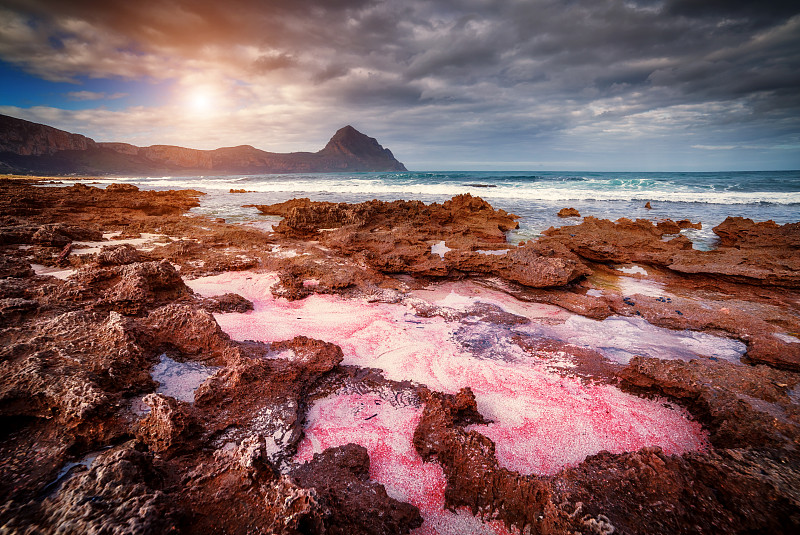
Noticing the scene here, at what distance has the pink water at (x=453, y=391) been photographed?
2115 millimetres

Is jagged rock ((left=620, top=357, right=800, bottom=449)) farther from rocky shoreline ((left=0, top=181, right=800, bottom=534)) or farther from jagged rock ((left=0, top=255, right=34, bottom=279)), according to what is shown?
jagged rock ((left=0, top=255, right=34, bottom=279))

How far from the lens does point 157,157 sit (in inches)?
3853

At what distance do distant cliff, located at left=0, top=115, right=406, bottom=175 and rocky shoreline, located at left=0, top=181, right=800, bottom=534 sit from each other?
76.0m

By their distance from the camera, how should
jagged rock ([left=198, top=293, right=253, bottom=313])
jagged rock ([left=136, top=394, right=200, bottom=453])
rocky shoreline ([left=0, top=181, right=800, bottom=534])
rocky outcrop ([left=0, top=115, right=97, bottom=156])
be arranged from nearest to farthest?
rocky shoreline ([left=0, top=181, right=800, bottom=534]), jagged rock ([left=136, top=394, right=200, bottom=453]), jagged rock ([left=198, top=293, right=253, bottom=313]), rocky outcrop ([left=0, top=115, right=97, bottom=156])

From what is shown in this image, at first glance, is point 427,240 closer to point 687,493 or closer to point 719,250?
point 687,493

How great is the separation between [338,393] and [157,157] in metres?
126

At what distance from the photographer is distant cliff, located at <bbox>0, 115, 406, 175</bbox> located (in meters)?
65.9

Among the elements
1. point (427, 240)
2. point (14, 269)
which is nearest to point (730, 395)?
point (427, 240)

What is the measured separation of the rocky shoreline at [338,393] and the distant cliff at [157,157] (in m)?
76.0

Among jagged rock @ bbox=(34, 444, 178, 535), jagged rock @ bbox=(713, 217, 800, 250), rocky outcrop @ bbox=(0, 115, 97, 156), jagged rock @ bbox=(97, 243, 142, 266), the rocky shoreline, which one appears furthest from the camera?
rocky outcrop @ bbox=(0, 115, 97, 156)

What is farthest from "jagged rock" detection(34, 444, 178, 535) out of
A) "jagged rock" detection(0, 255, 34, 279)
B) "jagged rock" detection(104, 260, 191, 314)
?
"jagged rock" detection(0, 255, 34, 279)

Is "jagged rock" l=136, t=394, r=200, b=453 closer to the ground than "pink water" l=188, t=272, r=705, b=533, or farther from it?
farther from it

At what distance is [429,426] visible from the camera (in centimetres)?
223

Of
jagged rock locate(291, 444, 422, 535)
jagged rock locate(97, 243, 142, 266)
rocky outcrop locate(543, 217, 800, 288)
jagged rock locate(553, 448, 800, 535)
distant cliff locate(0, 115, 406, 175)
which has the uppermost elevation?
distant cliff locate(0, 115, 406, 175)
